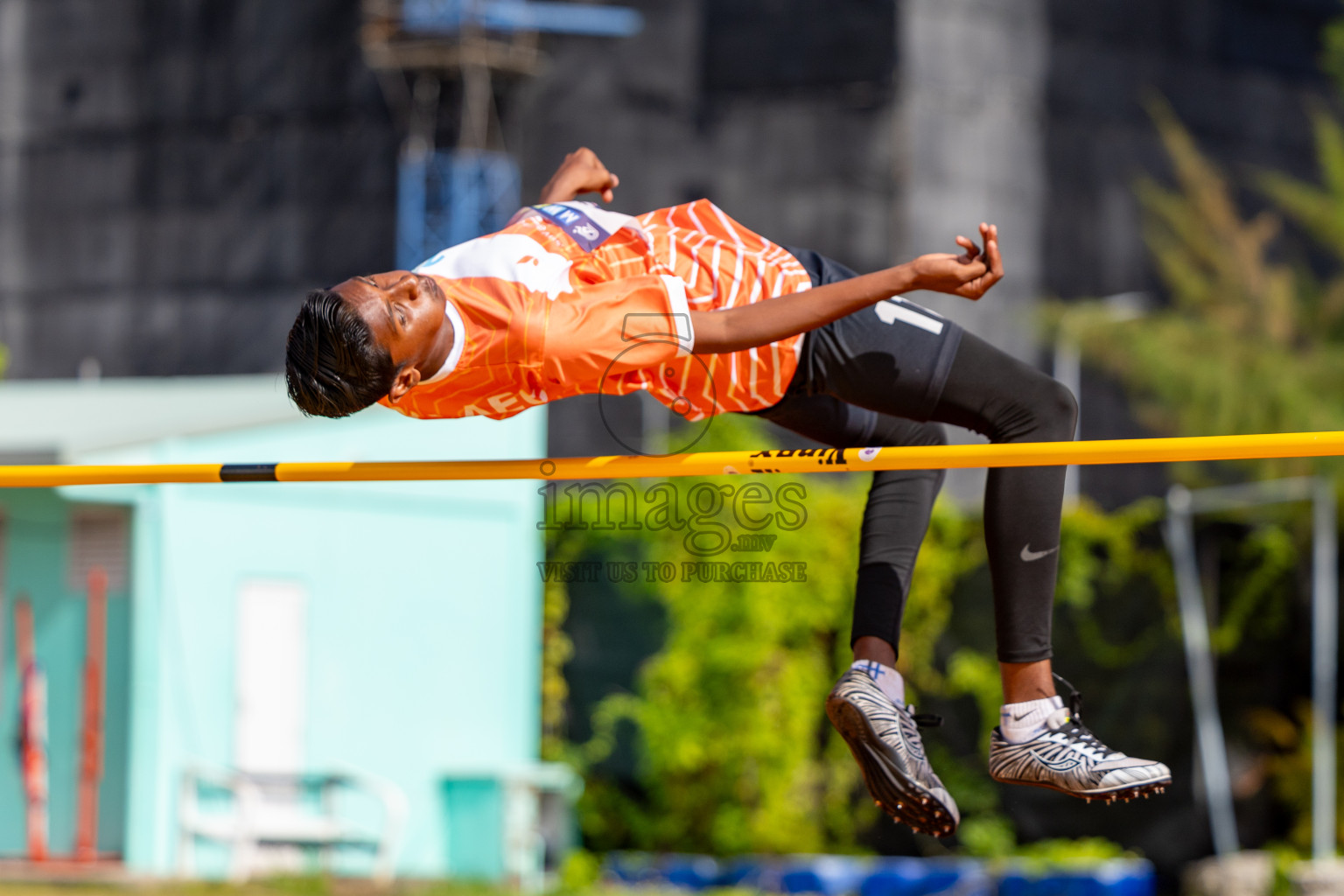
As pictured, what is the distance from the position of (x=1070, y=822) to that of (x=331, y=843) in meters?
3.95

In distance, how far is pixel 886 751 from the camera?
3.33 metres

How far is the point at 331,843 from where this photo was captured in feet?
29.3

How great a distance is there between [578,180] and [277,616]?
244 inches

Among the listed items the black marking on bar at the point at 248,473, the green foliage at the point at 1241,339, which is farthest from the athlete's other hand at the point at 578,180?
the green foliage at the point at 1241,339

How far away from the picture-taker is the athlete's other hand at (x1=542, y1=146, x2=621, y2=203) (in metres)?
3.58

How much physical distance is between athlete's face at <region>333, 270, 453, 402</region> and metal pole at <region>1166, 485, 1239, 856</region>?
21.4 feet

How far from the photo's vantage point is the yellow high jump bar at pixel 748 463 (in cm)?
289

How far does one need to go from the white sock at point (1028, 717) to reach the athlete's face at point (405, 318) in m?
1.35

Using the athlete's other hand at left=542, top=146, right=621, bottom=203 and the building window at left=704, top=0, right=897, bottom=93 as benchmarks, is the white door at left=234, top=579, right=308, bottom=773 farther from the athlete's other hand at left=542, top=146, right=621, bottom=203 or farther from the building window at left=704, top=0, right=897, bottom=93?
the building window at left=704, top=0, right=897, bottom=93

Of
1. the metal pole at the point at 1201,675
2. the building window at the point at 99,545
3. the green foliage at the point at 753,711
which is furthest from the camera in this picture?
the green foliage at the point at 753,711

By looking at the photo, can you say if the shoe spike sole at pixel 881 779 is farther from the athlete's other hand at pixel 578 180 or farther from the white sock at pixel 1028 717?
the athlete's other hand at pixel 578 180

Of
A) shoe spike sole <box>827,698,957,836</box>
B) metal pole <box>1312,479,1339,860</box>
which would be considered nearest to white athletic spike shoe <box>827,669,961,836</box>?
shoe spike sole <box>827,698,957,836</box>

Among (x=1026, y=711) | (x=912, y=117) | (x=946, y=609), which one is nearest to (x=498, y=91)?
(x=912, y=117)

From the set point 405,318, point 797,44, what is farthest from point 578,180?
point 797,44
